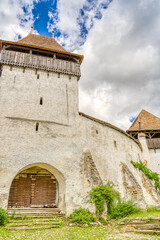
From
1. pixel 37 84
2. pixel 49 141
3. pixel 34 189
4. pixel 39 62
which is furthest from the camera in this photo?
pixel 39 62

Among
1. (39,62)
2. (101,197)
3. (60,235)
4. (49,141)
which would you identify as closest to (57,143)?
(49,141)

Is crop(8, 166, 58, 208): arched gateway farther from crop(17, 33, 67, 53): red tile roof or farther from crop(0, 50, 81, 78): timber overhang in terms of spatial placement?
crop(17, 33, 67, 53): red tile roof

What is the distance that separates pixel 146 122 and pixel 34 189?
15.9 m

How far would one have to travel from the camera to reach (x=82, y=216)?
8.77 meters

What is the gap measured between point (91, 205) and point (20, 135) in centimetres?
540

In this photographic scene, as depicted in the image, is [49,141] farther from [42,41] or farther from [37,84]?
[42,41]

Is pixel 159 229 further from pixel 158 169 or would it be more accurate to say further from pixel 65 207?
pixel 158 169

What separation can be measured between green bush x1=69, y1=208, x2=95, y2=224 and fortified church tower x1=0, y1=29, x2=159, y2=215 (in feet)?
0.97

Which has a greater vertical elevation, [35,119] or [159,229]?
[35,119]

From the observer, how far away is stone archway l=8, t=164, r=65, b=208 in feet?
34.1

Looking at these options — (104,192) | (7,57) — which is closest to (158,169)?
(104,192)

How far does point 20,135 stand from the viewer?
10062mm

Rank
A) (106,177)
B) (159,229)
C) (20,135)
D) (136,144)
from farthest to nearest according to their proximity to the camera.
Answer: (136,144)
(106,177)
(20,135)
(159,229)

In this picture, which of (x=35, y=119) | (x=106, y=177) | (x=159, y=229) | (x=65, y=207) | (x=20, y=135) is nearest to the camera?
(x=159, y=229)
